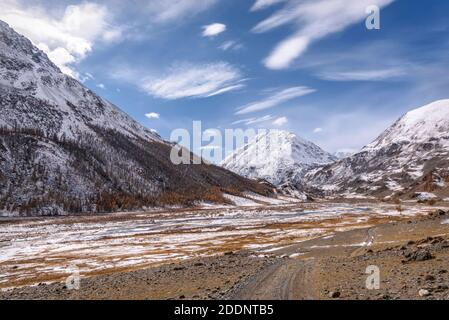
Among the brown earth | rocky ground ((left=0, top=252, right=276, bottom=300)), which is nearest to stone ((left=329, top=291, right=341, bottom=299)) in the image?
the brown earth

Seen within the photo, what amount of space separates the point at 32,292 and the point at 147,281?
26.6 feet

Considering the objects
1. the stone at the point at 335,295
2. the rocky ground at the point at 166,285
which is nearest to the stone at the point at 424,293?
the stone at the point at 335,295

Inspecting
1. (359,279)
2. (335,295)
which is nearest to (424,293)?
(335,295)

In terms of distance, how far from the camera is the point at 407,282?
21.6m

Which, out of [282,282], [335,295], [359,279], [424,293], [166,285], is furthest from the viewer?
[166,285]

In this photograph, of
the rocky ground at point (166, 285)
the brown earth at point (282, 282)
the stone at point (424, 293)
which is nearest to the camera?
the stone at point (424, 293)

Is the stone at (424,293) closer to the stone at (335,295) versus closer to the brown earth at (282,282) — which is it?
the brown earth at (282,282)

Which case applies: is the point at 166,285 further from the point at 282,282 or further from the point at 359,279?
Result: the point at 359,279

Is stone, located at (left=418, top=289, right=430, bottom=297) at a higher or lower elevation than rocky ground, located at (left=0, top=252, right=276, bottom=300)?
higher

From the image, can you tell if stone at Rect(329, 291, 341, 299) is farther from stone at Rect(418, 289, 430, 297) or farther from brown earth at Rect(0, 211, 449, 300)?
stone at Rect(418, 289, 430, 297)

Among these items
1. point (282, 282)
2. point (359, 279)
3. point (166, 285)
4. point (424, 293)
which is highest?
point (424, 293)
